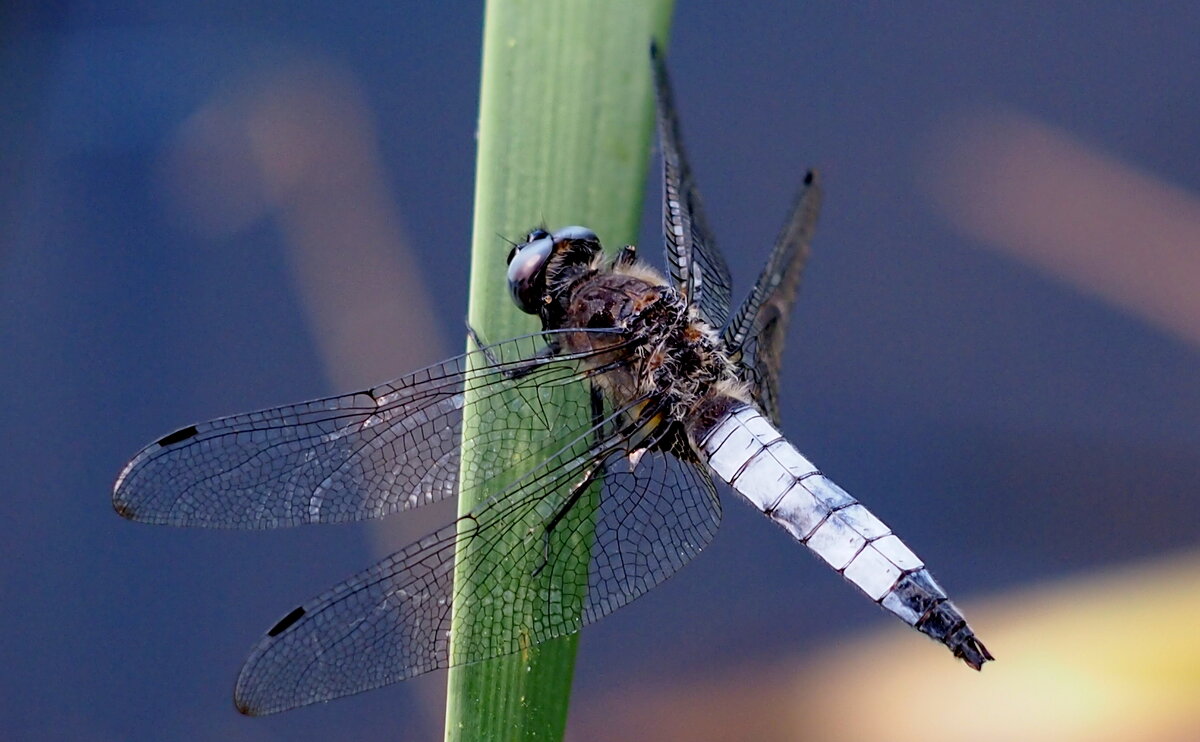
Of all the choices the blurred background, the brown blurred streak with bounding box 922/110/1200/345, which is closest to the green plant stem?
the blurred background

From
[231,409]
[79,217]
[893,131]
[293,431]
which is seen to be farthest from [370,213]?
[893,131]

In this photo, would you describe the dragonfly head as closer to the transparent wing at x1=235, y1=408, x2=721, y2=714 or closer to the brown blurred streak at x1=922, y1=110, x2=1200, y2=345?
the transparent wing at x1=235, y1=408, x2=721, y2=714

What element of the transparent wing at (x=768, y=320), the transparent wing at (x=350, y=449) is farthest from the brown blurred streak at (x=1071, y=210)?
the transparent wing at (x=350, y=449)

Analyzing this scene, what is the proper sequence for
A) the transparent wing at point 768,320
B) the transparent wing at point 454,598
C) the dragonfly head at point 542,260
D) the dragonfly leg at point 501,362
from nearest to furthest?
the transparent wing at point 454,598 → the dragonfly leg at point 501,362 → the dragonfly head at point 542,260 → the transparent wing at point 768,320

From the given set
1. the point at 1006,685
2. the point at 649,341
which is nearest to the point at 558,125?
the point at 649,341

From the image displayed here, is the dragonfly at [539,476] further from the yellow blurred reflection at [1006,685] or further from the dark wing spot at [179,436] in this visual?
the yellow blurred reflection at [1006,685]

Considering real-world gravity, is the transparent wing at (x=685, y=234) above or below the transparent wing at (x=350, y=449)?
above

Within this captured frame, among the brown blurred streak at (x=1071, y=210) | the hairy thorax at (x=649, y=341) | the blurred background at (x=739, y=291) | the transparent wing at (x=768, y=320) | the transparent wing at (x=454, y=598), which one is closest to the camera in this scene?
the transparent wing at (x=454, y=598)
